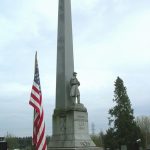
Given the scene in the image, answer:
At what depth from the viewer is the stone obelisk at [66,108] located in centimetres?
1913

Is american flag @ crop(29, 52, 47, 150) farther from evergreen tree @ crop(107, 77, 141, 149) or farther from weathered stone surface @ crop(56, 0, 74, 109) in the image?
evergreen tree @ crop(107, 77, 141, 149)

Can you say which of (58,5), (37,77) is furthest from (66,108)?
(37,77)

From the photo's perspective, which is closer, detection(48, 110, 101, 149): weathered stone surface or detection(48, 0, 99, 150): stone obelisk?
detection(48, 110, 101, 149): weathered stone surface

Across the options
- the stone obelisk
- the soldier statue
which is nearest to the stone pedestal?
the stone obelisk

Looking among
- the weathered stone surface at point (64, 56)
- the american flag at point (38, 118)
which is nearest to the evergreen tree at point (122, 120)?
the weathered stone surface at point (64, 56)

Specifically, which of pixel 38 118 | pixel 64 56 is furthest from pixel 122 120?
pixel 38 118

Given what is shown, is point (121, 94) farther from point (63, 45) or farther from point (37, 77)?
point (37, 77)

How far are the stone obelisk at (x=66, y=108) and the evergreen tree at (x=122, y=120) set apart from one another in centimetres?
2866

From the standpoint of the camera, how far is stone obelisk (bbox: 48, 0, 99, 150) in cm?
1913

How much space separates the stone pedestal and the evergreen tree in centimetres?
2873

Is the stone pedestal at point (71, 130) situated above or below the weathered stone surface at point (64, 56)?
below

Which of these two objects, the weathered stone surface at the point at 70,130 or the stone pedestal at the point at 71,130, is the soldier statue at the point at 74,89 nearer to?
the stone pedestal at the point at 71,130

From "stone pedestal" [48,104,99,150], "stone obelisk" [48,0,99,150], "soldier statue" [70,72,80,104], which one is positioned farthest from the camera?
"soldier statue" [70,72,80,104]

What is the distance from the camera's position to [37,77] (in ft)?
36.4
